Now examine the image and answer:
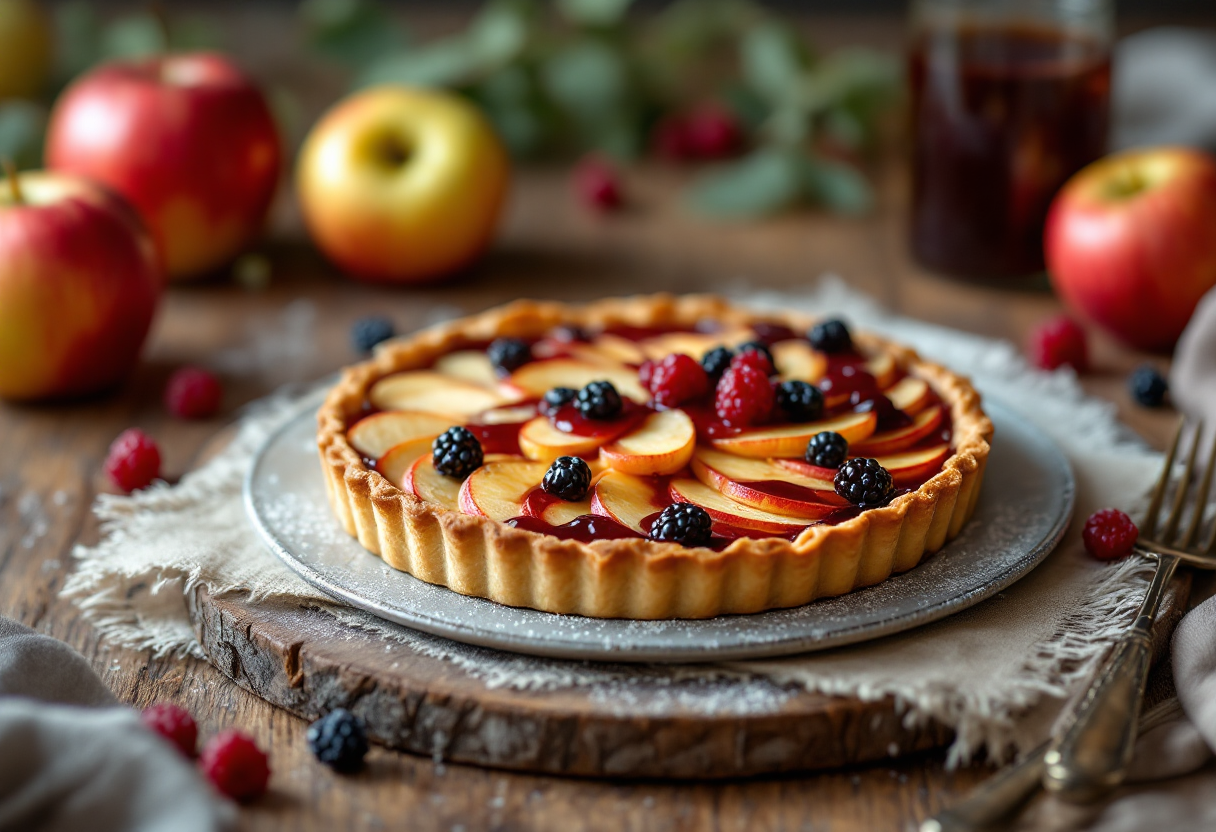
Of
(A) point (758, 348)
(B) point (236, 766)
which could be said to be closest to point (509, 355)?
(A) point (758, 348)

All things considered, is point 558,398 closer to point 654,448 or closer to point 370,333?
point 654,448

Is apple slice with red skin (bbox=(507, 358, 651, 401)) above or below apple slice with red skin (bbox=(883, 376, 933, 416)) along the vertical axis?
below

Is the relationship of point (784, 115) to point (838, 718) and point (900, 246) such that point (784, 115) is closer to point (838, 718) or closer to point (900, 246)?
point (900, 246)

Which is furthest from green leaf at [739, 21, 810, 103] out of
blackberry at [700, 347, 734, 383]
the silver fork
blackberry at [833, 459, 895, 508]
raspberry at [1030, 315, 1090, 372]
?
the silver fork

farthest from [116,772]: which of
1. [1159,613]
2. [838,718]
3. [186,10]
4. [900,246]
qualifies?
[186,10]

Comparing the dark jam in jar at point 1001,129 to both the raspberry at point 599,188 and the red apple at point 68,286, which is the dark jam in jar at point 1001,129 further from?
the red apple at point 68,286

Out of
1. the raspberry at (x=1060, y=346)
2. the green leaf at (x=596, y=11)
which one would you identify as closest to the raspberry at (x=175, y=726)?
the raspberry at (x=1060, y=346)

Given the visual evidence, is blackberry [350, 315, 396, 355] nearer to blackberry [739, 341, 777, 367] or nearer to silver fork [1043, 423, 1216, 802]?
blackberry [739, 341, 777, 367]
